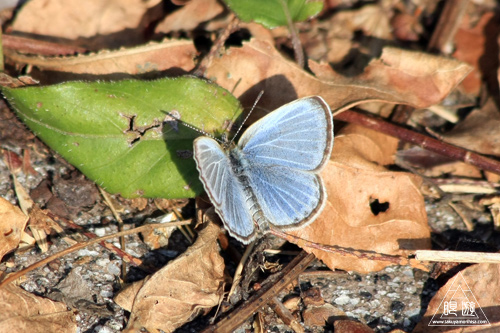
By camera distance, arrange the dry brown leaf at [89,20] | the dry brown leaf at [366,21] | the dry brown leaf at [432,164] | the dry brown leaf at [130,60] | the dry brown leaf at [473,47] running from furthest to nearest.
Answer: the dry brown leaf at [366,21] < the dry brown leaf at [473,47] < the dry brown leaf at [89,20] < the dry brown leaf at [432,164] < the dry brown leaf at [130,60]

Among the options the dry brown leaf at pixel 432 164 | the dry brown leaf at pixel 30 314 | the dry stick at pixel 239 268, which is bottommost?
the dry brown leaf at pixel 30 314

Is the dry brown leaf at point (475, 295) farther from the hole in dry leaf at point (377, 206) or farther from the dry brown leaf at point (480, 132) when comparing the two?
the dry brown leaf at point (480, 132)

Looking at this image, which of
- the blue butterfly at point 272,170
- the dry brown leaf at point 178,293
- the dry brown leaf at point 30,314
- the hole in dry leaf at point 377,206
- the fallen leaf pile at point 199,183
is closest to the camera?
the dry brown leaf at point 30,314

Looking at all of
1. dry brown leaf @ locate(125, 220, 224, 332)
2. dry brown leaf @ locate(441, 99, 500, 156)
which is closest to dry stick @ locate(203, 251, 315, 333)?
dry brown leaf @ locate(125, 220, 224, 332)

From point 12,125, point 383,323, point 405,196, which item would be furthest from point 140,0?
point 383,323

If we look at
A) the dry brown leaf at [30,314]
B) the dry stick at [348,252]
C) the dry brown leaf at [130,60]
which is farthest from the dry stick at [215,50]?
the dry brown leaf at [30,314]

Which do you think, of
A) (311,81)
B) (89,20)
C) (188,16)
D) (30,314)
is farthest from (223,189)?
(89,20)

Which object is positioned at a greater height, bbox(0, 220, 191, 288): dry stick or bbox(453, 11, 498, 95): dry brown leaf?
bbox(453, 11, 498, 95): dry brown leaf

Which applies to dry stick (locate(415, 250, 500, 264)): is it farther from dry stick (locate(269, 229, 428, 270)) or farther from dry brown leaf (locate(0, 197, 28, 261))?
dry brown leaf (locate(0, 197, 28, 261))
